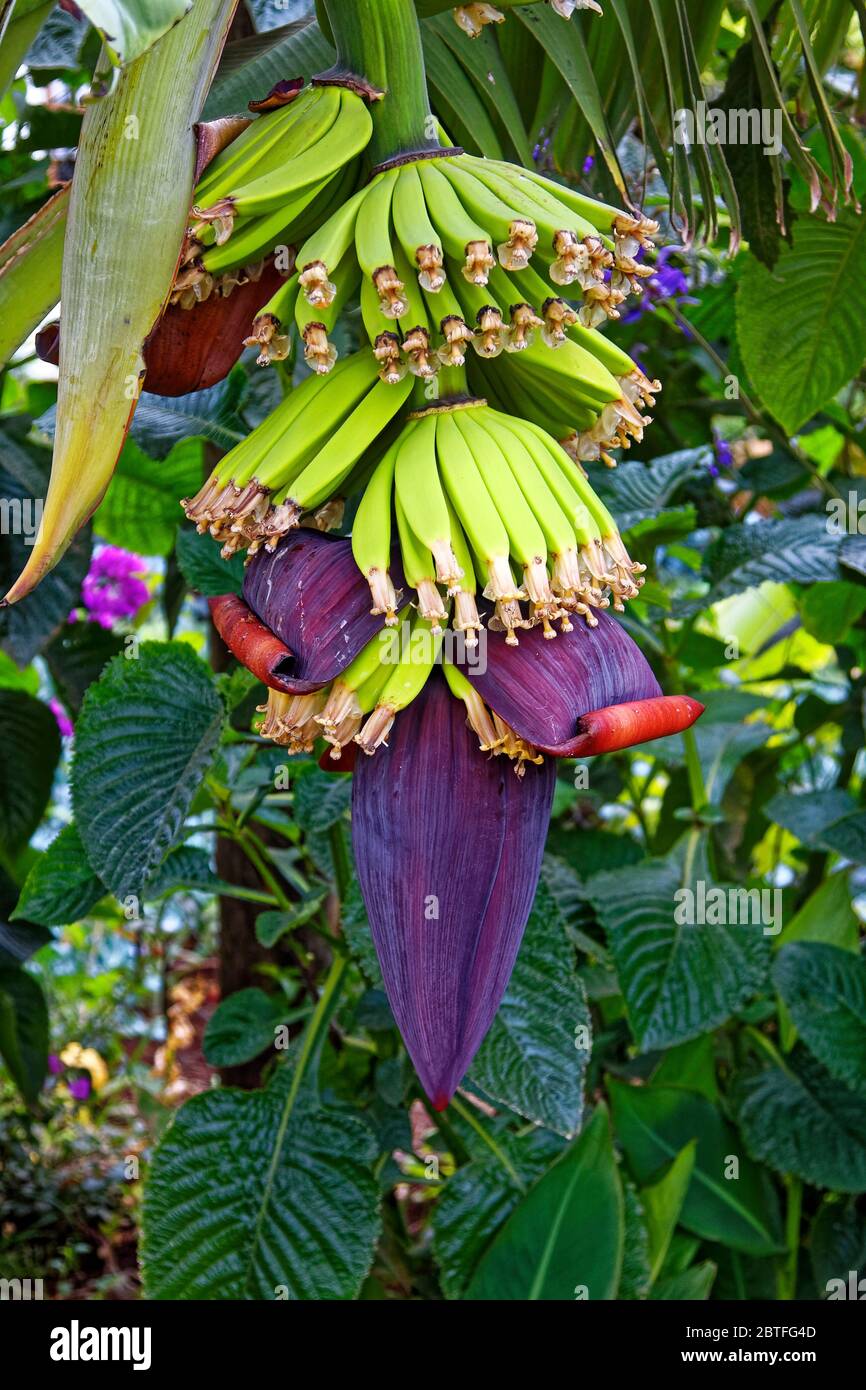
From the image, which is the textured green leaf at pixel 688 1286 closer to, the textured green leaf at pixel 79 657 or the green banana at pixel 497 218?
the textured green leaf at pixel 79 657

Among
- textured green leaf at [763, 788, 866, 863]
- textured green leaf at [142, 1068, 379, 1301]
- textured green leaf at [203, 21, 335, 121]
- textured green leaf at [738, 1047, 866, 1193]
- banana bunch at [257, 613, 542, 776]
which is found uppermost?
textured green leaf at [203, 21, 335, 121]

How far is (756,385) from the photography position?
2.09ft

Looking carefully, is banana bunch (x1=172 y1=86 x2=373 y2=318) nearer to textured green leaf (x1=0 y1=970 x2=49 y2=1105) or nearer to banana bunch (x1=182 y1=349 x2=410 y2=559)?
banana bunch (x1=182 y1=349 x2=410 y2=559)

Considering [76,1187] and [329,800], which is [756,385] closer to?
[329,800]

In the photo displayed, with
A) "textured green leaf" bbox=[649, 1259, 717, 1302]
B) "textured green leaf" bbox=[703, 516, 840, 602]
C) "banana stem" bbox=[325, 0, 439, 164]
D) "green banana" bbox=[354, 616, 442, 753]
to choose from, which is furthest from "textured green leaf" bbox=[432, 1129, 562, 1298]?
"banana stem" bbox=[325, 0, 439, 164]

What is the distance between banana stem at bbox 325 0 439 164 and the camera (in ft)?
1.07

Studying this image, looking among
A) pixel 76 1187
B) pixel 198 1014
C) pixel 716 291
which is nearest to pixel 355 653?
pixel 716 291

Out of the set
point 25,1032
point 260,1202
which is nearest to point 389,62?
point 260,1202

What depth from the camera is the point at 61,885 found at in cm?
59

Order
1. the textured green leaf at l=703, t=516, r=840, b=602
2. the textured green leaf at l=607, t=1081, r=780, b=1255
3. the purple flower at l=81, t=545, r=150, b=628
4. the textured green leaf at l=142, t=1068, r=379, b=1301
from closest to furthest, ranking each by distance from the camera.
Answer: the textured green leaf at l=142, t=1068, r=379, b=1301, the textured green leaf at l=703, t=516, r=840, b=602, the textured green leaf at l=607, t=1081, r=780, b=1255, the purple flower at l=81, t=545, r=150, b=628

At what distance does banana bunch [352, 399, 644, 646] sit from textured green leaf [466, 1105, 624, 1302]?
471 millimetres

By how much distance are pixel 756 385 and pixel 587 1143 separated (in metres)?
0.45
